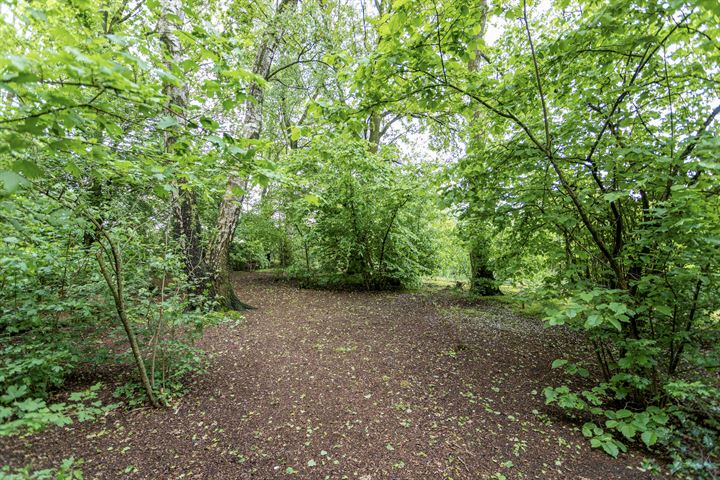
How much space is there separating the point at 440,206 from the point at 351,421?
2208mm

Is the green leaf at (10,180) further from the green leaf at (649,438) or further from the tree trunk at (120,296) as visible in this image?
the green leaf at (649,438)

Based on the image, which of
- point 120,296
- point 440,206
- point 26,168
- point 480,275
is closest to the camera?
point 26,168

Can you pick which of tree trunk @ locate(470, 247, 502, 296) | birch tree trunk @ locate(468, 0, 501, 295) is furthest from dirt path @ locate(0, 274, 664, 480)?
tree trunk @ locate(470, 247, 502, 296)

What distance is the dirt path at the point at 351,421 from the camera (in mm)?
2016

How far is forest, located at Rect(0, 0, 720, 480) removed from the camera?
5.66 ft

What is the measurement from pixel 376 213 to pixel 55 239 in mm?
4911

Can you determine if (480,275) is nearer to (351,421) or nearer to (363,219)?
(363,219)

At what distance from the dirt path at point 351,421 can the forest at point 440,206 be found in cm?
2

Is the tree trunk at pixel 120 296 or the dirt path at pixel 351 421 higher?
the tree trunk at pixel 120 296

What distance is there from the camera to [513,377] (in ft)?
10.6

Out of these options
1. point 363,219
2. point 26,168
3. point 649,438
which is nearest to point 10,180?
point 26,168

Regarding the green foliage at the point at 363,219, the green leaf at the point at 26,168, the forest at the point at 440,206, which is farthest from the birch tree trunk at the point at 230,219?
the green leaf at the point at 26,168

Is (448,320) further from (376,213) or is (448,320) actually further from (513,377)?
(376,213)

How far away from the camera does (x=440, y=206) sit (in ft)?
10.9
